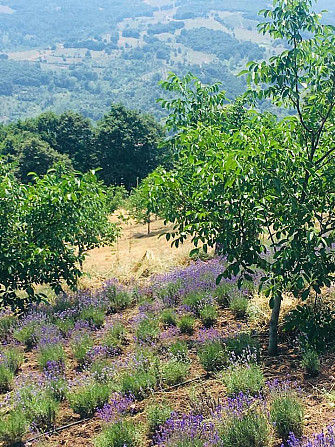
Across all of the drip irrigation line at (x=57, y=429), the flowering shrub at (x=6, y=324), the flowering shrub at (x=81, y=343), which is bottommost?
the flowering shrub at (x=6, y=324)

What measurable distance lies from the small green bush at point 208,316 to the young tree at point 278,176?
4.41 feet

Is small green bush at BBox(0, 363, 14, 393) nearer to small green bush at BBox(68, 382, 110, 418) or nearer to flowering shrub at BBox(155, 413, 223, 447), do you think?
small green bush at BBox(68, 382, 110, 418)

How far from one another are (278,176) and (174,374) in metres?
2.39

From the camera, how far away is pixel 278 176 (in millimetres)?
4980

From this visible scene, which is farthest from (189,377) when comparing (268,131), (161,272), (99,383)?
(161,272)

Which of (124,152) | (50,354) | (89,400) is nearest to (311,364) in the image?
(89,400)

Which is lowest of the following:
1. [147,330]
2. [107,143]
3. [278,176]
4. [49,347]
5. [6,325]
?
[6,325]

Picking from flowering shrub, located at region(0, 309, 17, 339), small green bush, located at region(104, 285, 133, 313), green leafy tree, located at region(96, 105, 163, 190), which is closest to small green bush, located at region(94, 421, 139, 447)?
flowering shrub, located at region(0, 309, 17, 339)

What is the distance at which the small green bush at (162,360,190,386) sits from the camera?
5.33 m

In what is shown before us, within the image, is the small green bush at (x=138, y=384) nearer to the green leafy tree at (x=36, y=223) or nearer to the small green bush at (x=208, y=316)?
the small green bush at (x=208, y=316)

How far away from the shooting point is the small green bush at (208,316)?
6.88 meters

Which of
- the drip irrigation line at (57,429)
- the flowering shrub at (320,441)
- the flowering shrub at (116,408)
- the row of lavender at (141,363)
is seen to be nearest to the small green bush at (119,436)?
the row of lavender at (141,363)

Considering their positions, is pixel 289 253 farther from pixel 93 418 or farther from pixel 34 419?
pixel 34 419

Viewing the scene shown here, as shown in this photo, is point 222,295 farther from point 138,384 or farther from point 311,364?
point 138,384
